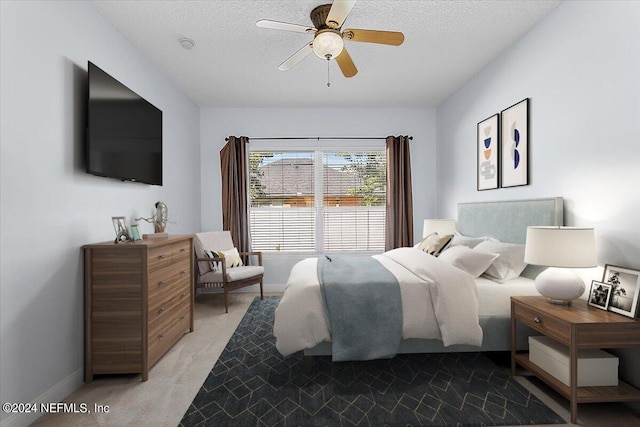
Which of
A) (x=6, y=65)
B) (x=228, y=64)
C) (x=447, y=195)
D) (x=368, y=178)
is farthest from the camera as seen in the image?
(x=368, y=178)

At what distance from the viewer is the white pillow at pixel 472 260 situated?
2.76 metres

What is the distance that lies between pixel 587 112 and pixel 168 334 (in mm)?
3816

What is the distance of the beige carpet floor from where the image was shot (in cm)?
185

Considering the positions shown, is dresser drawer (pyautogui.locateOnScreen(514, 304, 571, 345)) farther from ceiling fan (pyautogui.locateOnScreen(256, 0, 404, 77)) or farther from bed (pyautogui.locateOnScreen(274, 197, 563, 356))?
ceiling fan (pyautogui.locateOnScreen(256, 0, 404, 77))

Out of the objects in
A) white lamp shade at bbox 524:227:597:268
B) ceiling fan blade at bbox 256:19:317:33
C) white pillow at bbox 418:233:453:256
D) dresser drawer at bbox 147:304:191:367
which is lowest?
dresser drawer at bbox 147:304:191:367

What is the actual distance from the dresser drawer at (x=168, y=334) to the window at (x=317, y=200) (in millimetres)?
1954

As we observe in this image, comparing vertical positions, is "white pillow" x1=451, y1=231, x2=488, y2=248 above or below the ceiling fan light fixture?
below

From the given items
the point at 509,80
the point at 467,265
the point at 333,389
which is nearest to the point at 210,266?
the point at 333,389

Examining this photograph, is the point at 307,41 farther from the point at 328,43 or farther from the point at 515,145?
the point at 515,145

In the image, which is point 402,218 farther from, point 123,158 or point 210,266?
point 123,158

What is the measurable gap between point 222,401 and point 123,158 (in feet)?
6.92

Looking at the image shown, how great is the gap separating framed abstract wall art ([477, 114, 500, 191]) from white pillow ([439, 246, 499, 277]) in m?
0.98

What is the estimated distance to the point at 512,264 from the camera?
2.77 meters

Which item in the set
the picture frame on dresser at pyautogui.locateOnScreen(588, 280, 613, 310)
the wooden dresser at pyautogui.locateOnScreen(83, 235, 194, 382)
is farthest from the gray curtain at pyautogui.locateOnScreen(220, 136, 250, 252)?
the picture frame on dresser at pyautogui.locateOnScreen(588, 280, 613, 310)
